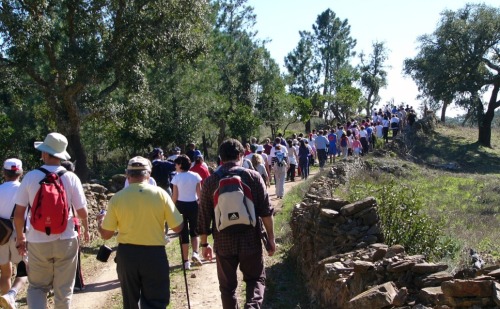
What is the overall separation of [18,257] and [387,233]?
5.02m

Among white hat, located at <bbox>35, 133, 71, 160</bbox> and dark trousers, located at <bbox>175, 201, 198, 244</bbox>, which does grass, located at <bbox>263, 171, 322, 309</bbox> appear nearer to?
dark trousers, located at <bbox>175, 201, 198, 244</bbox>

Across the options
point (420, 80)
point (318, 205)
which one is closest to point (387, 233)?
point (318, 205)

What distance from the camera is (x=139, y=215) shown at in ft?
17.1

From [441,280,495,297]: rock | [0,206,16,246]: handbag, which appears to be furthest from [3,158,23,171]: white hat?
[441,280,495,297]: rock

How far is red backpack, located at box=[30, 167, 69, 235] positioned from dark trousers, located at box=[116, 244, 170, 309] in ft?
2.48

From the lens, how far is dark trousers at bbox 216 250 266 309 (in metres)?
5.34

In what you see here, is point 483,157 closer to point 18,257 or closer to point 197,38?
point 197,38

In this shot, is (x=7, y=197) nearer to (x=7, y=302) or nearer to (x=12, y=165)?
(x=12, y=165)

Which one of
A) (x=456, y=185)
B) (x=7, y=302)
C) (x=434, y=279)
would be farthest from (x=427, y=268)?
(x=456, y=185)

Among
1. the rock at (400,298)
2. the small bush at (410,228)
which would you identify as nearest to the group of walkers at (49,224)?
the rock at (400,298)

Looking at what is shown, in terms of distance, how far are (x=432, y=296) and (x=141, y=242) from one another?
276 cm

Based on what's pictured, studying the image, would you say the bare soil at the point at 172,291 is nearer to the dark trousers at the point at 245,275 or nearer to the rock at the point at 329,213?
the rock at the point at 329,213

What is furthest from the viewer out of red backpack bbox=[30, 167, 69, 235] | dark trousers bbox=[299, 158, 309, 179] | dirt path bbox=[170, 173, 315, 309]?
dark trousers bbox=[299, 158, 309, 179]

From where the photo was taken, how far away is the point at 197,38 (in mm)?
20359
